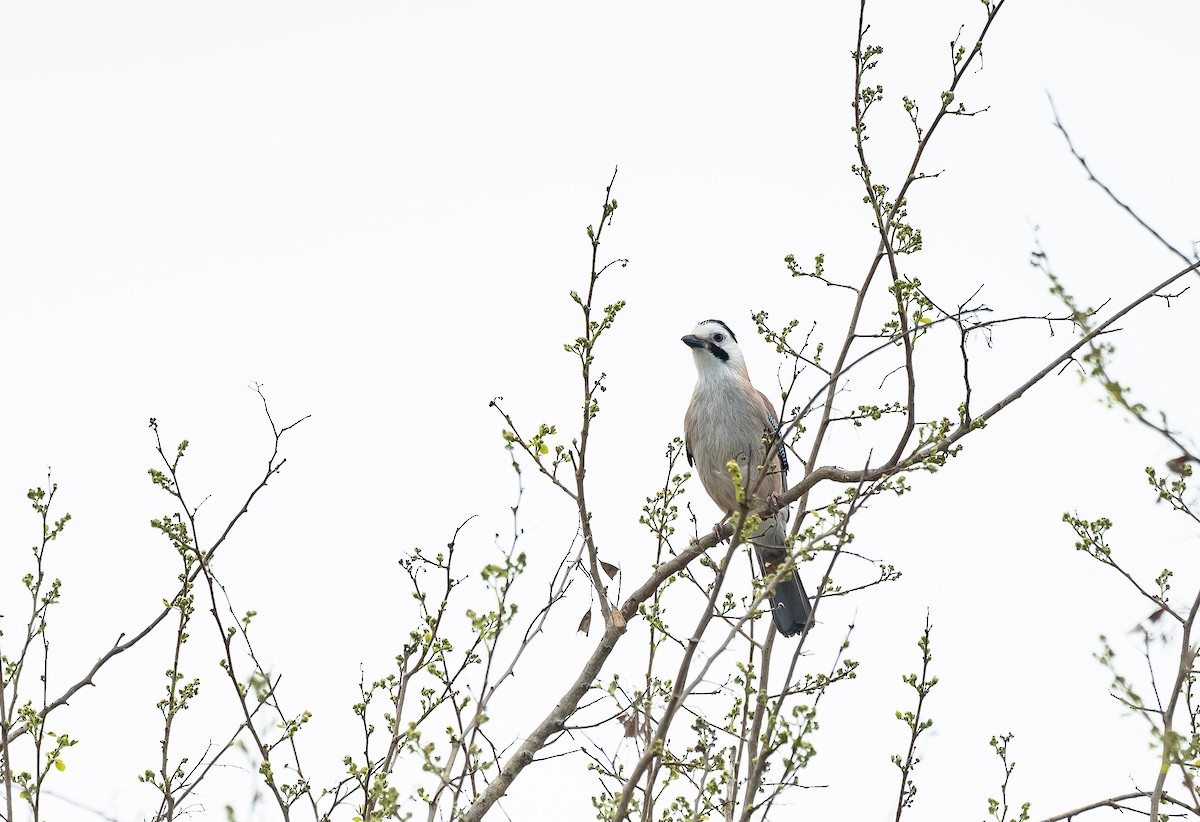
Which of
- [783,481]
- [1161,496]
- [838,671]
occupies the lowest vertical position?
[838,671]

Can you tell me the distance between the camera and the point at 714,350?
27.3 ft

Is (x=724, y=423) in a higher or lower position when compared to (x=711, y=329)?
lower

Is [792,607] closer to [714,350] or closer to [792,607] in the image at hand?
[792,607]

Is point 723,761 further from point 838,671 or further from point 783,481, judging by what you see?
point 783,481

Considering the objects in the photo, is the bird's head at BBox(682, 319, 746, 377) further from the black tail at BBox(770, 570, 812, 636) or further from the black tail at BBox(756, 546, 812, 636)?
the black tail at BBox(770, 570, 812, 636)

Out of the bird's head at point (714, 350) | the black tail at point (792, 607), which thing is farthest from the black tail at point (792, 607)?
the bird's head at point (714, 350)

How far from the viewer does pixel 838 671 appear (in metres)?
4.10

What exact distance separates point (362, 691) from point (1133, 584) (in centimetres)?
255

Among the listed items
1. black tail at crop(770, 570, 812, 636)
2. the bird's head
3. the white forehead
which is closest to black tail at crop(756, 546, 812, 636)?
black tail at crop(770, 570, 812, 636)

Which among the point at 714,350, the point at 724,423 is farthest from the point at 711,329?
the point at 724,423

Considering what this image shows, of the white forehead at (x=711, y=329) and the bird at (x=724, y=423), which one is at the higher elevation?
the white forehead at (x=711, y=329)

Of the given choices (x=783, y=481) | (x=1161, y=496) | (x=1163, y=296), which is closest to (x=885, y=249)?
(x=1163, y=296)

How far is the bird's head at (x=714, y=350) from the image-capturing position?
827 centimetres

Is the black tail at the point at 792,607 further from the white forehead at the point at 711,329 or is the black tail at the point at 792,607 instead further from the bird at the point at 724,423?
the white forehead at the point at 711,329
